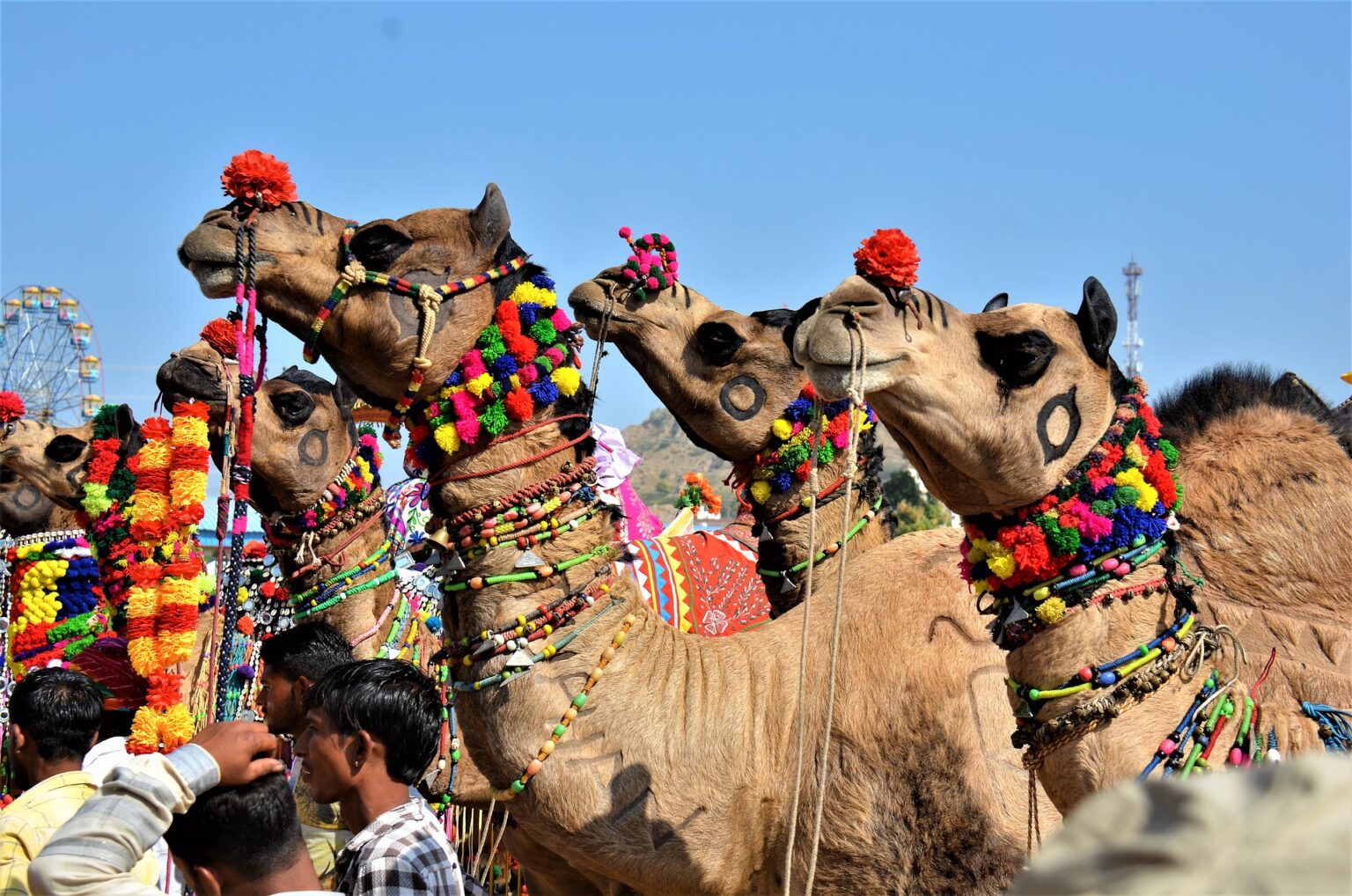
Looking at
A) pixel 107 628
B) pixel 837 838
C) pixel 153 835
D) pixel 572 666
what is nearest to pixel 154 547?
pixel 107 628

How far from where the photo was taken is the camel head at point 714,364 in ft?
16.8

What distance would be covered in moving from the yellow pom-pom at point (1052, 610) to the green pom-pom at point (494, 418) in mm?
1664

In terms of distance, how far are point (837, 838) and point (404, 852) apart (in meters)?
1.62

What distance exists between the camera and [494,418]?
13.8 feet

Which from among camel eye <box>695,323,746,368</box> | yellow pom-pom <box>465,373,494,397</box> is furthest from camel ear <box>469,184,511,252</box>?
camel eye <box>695,323,746,368</box>

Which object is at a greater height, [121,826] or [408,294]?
[408,294]

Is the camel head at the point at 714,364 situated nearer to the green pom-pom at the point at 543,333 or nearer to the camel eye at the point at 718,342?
the camel eye at the point at 718,342

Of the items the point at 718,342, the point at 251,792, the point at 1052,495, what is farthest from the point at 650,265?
the point at 251,792

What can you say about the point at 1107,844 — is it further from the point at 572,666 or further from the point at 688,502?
the point at 688,502

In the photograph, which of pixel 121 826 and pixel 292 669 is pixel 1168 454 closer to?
Answer: pixel 121 826

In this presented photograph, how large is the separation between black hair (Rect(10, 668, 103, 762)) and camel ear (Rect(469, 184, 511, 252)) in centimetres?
189

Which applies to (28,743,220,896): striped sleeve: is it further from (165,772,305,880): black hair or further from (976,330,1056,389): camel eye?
(976,330,1056,389): camel eye

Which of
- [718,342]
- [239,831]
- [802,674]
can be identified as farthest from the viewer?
[718,342]

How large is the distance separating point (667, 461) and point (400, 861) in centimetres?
6620
